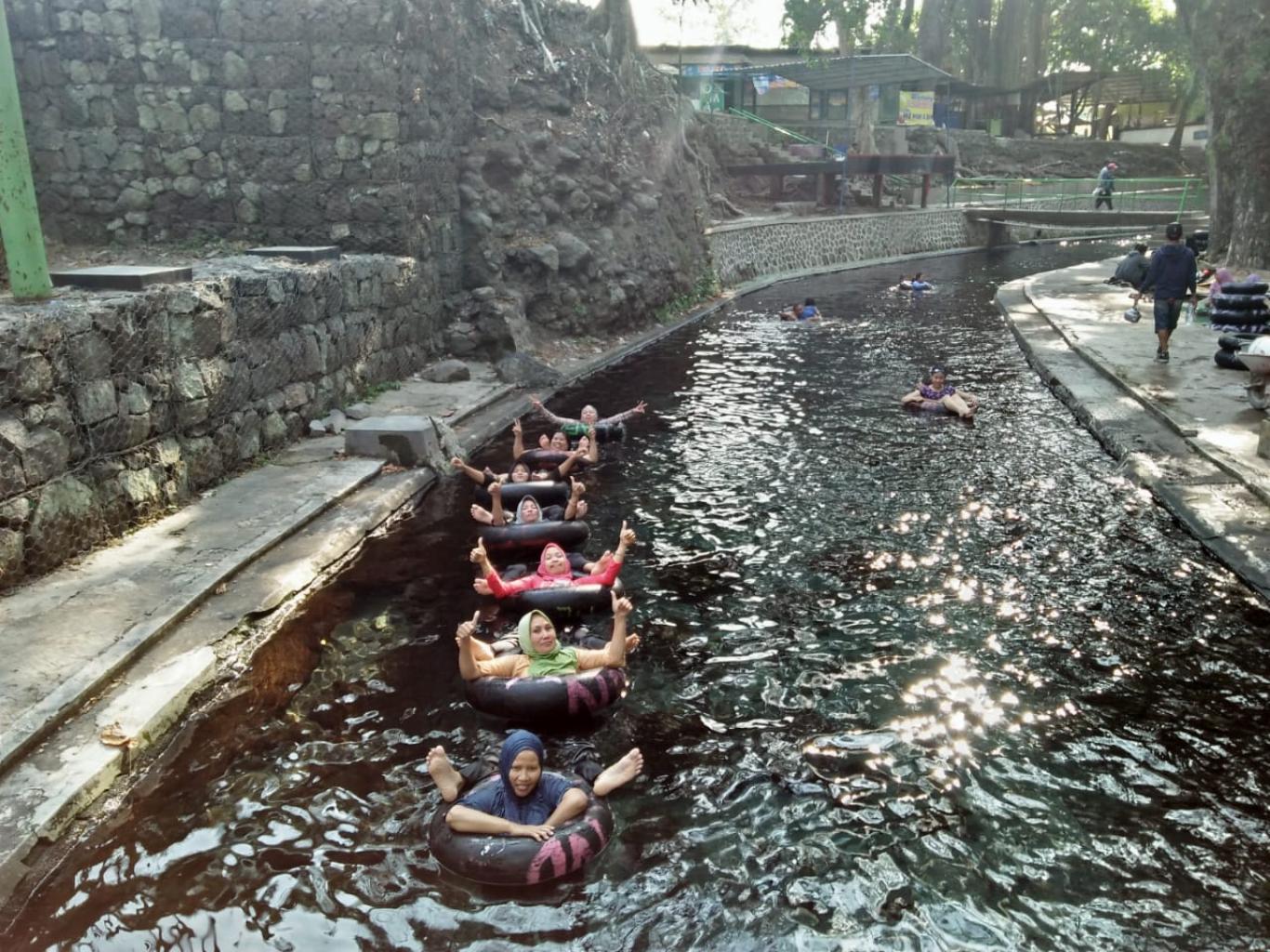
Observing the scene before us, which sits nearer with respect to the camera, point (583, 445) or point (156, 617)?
point (156, 617)

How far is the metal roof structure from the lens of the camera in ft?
135

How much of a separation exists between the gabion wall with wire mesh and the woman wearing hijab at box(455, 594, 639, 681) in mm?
4245

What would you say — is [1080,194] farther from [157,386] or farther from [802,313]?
[157,386]

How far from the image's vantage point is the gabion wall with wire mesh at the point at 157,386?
8.59 meters

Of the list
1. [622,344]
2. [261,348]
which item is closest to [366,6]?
[261,348]

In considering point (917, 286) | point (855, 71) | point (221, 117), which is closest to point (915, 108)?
point (855, 71)

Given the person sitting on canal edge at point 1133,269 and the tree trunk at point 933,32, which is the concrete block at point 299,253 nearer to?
the person sitting on canal edge at point 1133,269

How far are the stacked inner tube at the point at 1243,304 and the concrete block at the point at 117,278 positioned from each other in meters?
16.9

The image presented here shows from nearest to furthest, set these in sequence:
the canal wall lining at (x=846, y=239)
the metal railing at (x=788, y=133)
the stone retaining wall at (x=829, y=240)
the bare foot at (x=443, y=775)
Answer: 1. the bare foot at (x=443, y=775)
2. the stone retaining wall at (x=829, y=240)
3. the canal wall lining at (x=846, y=239)
4. the metal railing at (x=788, y=133)

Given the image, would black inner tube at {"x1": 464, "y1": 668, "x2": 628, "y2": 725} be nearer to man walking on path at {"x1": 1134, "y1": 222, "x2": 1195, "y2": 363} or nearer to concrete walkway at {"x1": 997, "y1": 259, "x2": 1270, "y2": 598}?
concrete walkway at {"x1": 997, "y1": 259, "x2": 1270, "y2": 598}

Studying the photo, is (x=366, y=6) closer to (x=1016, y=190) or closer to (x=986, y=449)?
(x=986, y=449)

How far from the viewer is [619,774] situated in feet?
20.7

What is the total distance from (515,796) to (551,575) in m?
3.34

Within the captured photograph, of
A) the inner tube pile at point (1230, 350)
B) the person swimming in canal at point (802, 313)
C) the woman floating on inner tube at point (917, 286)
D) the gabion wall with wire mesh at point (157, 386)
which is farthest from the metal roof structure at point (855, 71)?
the gabion wall with wire mesh at point (157, 386)
